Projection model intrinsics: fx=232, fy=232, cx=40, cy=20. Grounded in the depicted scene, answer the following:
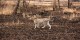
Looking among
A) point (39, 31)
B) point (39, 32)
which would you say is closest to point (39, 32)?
point (39, 32)

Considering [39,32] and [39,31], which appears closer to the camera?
[39,32]

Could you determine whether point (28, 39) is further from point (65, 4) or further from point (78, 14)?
point (65, 4)

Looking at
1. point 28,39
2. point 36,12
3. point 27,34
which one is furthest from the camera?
point 36,12

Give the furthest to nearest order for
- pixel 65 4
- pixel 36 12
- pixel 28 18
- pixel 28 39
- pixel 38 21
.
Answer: pixel 65 4
pixel 36 12
pixel 28 18
pixel 38 21
pixel 28 39

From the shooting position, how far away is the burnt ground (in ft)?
40.1

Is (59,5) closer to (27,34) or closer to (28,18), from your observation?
(28,18)

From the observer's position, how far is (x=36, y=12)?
18344 mm

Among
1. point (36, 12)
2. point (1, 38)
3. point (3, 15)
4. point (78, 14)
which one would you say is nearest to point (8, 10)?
point (3, 15)

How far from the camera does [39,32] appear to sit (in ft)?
42.9

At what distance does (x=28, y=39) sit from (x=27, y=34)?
102 cm

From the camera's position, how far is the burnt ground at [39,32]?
12211mm

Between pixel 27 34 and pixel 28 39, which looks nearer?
pixel 28 39

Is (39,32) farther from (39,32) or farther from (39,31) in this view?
(39,31)

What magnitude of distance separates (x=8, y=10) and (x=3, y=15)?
98cm
